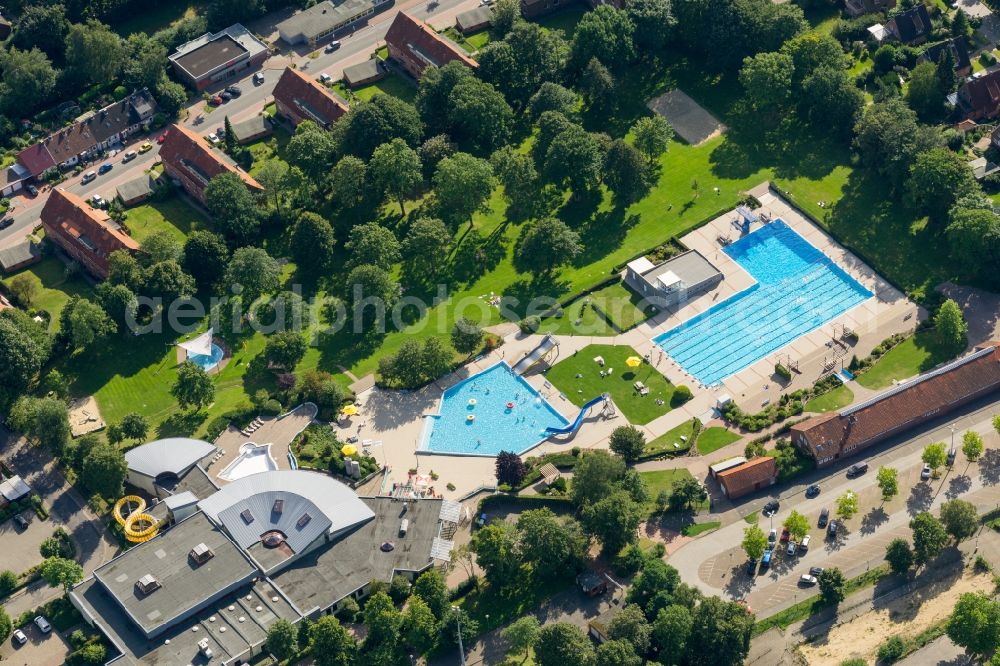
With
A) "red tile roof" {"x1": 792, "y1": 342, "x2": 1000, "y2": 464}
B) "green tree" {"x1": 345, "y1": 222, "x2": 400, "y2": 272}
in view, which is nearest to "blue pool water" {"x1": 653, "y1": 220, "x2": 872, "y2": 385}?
"red tile roof" {"x1": 792, "y1": 342, "x2": 1000, "y2": 464}

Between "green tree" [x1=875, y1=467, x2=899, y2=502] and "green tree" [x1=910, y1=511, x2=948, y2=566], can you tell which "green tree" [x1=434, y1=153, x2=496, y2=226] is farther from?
"green tree" [x1=910, y1=511, x2=948, y2=566]

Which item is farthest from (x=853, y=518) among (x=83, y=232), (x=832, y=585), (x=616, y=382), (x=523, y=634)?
(x=83, y=232)

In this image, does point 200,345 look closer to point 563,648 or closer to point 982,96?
point 563,648

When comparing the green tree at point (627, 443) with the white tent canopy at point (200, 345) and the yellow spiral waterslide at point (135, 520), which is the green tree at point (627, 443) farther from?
the white tent canopy at point (200, 345)

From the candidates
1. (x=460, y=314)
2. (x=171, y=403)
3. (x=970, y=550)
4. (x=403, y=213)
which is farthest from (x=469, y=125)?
(x=970, y=550)

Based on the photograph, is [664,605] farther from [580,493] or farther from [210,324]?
[210,324]
